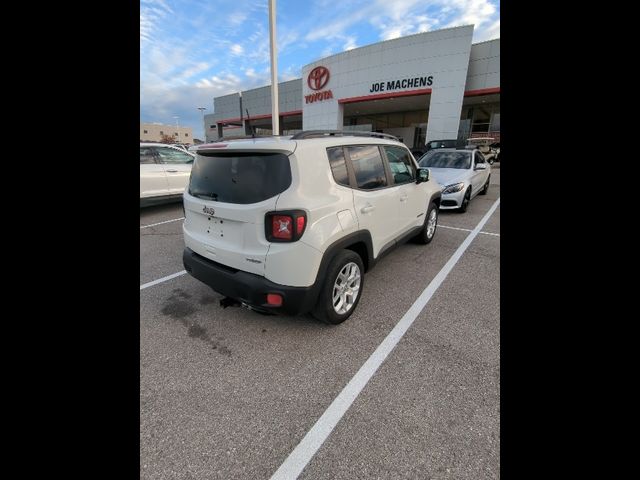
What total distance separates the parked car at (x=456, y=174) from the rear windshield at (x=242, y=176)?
5773mm

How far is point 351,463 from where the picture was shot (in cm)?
153

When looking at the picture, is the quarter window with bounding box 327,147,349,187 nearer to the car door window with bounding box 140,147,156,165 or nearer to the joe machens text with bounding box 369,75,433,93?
the car door window with bounding box 140,147,156,165

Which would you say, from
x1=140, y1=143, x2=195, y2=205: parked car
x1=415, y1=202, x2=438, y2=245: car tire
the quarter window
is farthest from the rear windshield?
x1=140, y1=143, x2=195, y2=205: parked car

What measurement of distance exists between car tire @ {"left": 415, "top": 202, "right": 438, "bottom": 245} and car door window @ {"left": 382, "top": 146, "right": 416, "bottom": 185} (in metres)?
0.89

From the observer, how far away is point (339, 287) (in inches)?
106

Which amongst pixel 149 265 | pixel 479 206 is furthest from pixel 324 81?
pixel 149 265

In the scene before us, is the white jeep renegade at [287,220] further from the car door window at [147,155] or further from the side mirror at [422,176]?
the car door window at [147,155]

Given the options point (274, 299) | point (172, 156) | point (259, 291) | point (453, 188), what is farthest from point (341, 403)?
point (172, 156)

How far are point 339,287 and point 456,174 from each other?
6.07m

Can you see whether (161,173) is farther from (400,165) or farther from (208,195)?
(400,165)

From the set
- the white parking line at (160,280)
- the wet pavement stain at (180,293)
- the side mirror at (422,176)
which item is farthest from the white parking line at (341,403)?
the white parking line at (160,280)

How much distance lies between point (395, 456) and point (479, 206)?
798 centimetres

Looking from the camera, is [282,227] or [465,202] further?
[465,202]
